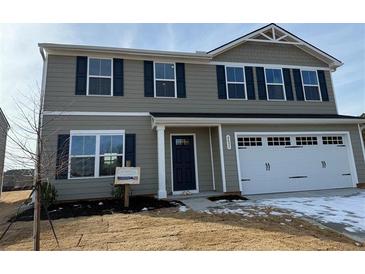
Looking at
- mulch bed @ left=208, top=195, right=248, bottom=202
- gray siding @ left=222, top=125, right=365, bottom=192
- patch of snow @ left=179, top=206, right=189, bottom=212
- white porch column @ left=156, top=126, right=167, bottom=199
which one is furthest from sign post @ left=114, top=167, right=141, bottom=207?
gray siding @ left=222, top=125, right=365, bottom=192

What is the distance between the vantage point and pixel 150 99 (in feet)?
30.5

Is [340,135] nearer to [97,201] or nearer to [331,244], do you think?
[331,244]

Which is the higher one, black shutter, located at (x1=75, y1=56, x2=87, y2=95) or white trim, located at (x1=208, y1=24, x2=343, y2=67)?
white trim, located at (x1=208, y1=24, x2=343, y2=67)

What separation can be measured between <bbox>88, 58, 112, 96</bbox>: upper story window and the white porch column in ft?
8.68

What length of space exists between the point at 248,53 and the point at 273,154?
15.9 ft

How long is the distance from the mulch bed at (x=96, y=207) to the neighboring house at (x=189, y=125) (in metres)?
0.64

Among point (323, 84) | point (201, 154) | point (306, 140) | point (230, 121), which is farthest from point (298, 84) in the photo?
point (201, 154)

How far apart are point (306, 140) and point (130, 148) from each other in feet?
23.8

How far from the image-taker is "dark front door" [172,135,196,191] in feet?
29.4

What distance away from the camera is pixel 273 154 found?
9.20m

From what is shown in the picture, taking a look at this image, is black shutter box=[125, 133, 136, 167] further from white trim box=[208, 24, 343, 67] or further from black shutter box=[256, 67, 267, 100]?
black shutter box=[256, 67, 267, 100]

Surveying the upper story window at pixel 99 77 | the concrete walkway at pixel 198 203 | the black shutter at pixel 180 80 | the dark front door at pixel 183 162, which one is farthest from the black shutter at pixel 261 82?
the upper story window at pixel 99 77
